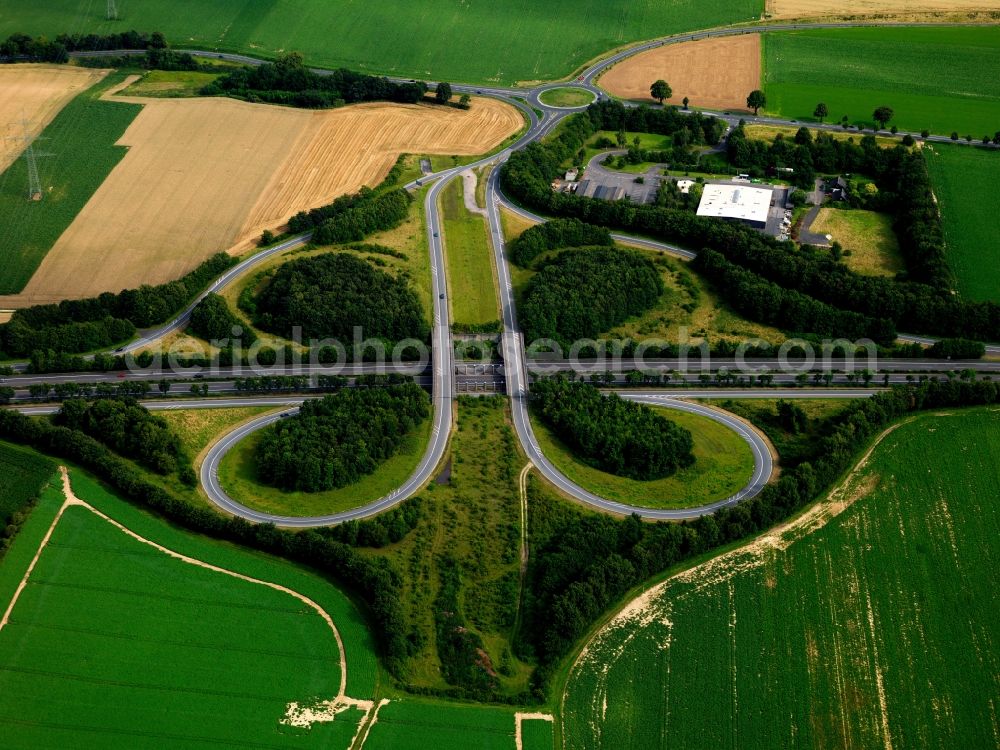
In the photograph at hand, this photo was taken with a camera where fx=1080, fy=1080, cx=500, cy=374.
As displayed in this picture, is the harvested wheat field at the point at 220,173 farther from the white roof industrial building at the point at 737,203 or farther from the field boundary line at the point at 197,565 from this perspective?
the field boundary line at the point at 197,565

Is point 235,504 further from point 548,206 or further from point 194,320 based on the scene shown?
point 548,206

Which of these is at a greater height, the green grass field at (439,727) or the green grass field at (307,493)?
the green grass field at (307,493)

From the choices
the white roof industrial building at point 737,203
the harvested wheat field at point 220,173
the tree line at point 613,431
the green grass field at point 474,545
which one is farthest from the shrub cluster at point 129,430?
the white roof industrial building at point 737,203

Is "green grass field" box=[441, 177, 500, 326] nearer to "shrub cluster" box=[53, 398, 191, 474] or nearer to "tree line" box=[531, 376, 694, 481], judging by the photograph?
"tree line" box=[531, 376, 694, 481]

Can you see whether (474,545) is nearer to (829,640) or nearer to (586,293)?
(829,640)

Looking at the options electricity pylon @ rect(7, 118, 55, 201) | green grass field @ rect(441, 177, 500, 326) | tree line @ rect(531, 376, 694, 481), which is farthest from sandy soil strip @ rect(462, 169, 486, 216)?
electricity pylon @ rect(7, 118, 55, 201)

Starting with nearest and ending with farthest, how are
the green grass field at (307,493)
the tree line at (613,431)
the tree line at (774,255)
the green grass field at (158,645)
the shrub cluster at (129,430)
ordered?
the green grass field at (158,645)
the green grass field at (307,493)
the shrub cluster at (129,430)
the tree line at (613,431)
the tree line at (774,255)

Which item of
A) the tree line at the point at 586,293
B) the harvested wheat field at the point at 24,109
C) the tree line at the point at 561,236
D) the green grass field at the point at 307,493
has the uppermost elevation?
the harvested wheat field at the point at 24,109

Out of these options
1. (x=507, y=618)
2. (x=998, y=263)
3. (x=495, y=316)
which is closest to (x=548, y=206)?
(x=495, y=316)
